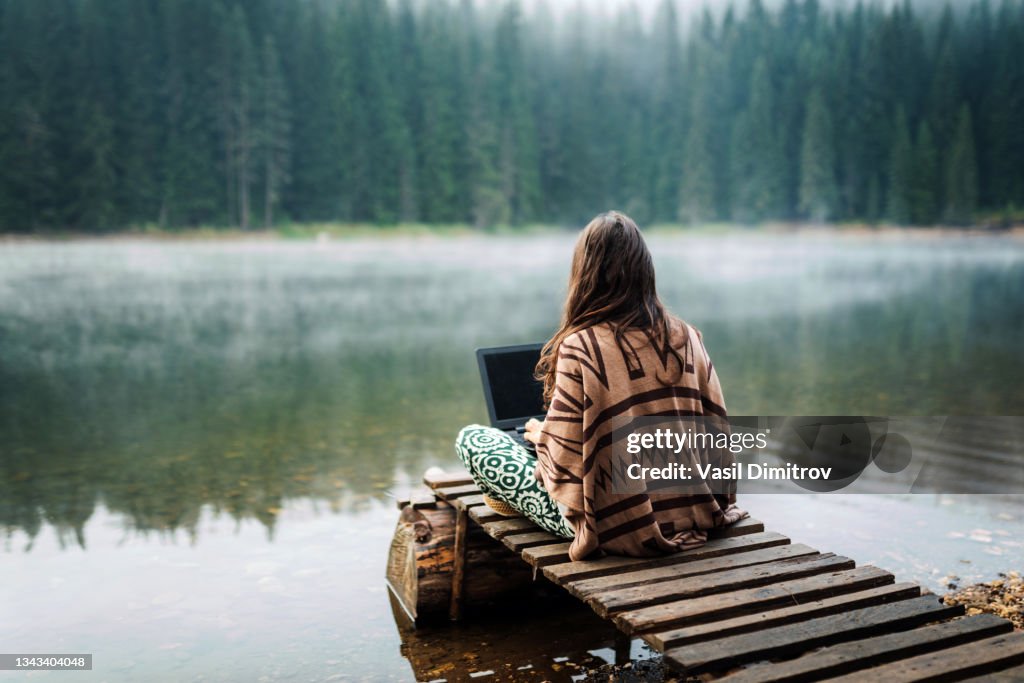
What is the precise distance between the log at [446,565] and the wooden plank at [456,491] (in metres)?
0.07

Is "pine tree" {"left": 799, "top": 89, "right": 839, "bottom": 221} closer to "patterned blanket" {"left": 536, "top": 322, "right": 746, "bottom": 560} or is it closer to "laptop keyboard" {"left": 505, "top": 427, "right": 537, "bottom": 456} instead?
"laptop keyboard" {"left": 505, "top": 427, "right": 537, "bottom": 456}

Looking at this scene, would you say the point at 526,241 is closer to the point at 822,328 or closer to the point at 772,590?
the point at 822,328

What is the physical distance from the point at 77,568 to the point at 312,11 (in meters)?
35.7

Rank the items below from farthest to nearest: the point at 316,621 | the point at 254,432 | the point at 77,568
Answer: the point at 254,432, the point at 77,568, the point at 316,621

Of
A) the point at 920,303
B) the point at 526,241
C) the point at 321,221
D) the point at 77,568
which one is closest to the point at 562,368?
the point at 77,568

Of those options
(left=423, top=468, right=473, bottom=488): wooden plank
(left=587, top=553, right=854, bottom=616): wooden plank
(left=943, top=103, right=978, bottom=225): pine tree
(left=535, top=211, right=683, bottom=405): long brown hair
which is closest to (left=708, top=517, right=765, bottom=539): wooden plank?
(left=587, top=553, right=854, bottom=616): wooden plank

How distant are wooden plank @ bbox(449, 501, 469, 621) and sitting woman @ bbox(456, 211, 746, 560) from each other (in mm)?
866

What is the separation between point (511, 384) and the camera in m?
3.98

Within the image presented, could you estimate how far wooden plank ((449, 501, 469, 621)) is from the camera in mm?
3754

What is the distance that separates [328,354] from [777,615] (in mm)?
12951

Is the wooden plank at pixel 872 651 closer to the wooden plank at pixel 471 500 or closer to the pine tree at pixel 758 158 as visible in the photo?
the wooden plank at pixel 471 500

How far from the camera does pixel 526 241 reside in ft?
124

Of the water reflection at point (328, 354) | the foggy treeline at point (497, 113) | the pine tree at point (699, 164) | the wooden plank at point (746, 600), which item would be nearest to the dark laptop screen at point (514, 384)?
the wooden plank at point (746, 600)

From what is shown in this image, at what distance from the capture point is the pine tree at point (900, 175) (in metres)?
35.5
